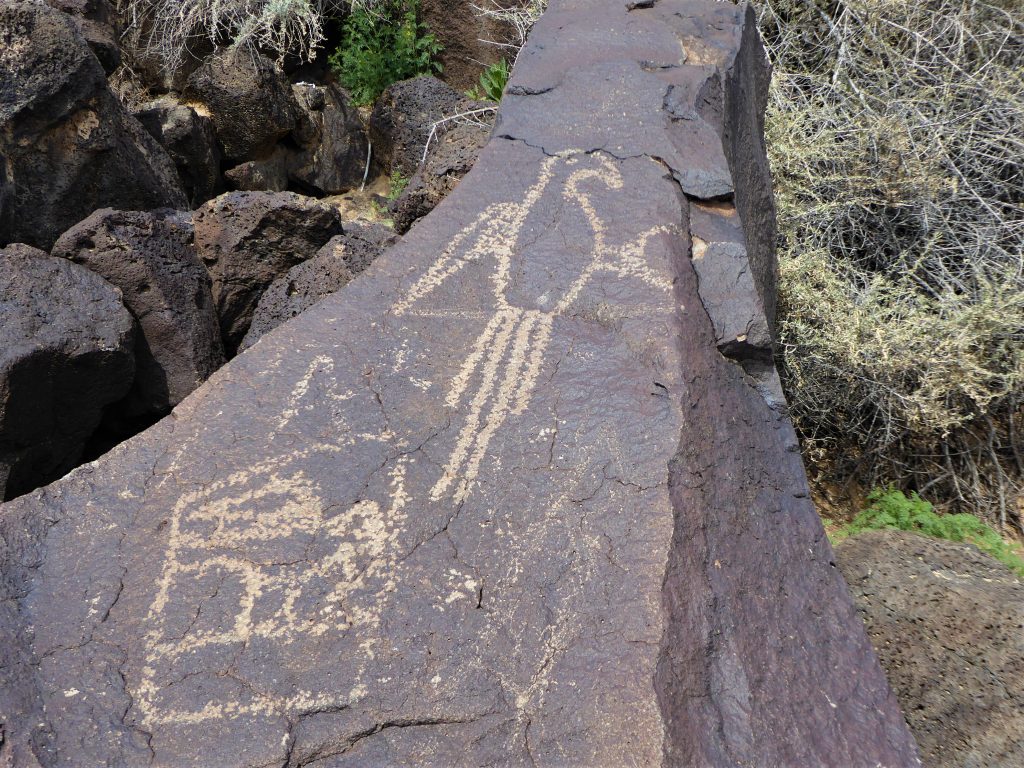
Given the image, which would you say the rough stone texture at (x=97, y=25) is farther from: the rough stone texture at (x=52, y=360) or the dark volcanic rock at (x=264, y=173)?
the rough stone texture at (x=52, y=360)

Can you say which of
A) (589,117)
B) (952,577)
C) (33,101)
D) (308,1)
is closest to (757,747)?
(952,577)

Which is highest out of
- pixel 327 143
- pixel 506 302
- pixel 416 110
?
pixel 506 302

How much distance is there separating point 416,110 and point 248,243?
1.98 meters

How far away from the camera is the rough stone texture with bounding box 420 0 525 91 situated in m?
5.50

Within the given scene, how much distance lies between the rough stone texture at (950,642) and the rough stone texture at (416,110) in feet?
10.0

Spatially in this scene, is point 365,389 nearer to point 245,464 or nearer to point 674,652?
point 245,464

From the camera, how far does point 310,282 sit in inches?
111

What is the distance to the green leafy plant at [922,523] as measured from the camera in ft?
10.6

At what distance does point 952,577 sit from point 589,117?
161 centimetres

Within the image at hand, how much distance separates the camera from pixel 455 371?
192 centimetres

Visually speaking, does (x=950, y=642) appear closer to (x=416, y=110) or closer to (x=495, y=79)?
(x=416, y=110)

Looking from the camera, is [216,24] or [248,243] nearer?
[248,243]

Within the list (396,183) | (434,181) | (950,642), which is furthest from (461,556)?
(396,183)

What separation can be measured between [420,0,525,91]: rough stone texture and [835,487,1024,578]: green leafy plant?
11.3 ft
